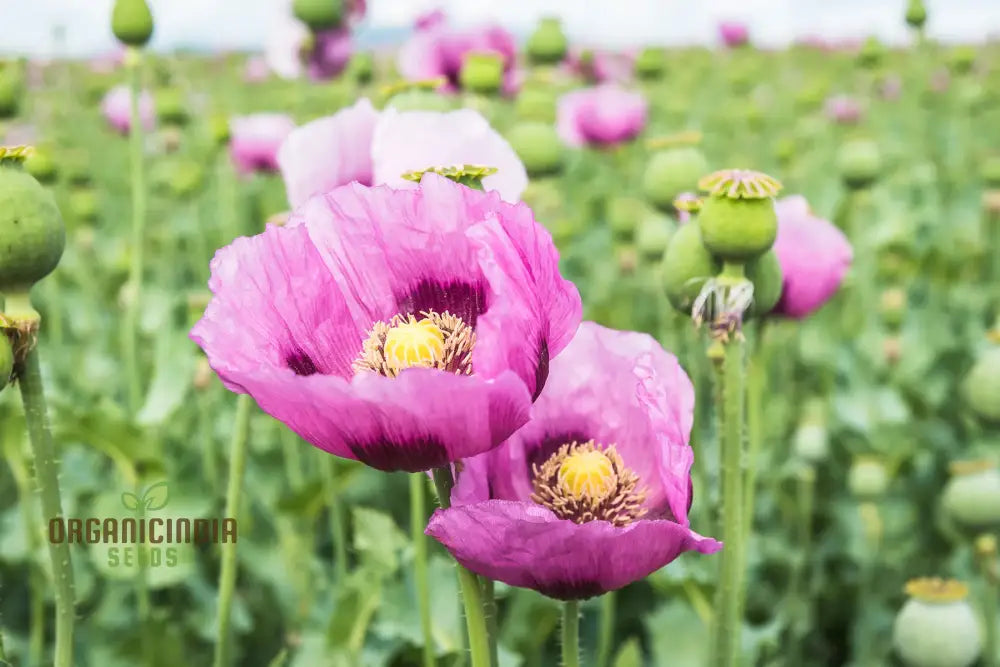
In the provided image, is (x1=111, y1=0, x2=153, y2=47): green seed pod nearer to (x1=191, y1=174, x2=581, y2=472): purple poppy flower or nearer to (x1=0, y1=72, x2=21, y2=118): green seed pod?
(x1=0, y1=72, x2=21, y2=118): green seed pod

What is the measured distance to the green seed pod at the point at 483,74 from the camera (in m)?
1.26

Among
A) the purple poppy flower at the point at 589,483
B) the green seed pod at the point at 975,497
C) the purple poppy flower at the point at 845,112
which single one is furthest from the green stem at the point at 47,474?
the purple poppy flower at the point at 845,112

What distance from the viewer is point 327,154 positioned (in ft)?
2.56

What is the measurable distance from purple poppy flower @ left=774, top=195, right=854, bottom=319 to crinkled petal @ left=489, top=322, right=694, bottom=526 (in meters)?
0.34

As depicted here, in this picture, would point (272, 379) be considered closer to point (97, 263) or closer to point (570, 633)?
point (570, 633)

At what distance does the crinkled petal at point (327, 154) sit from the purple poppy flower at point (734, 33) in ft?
9.88

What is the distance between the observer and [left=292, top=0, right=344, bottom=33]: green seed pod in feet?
4.48

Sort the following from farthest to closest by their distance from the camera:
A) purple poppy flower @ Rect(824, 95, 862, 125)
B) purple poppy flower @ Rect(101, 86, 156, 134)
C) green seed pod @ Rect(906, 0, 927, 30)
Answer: purple poppy flower @ Rect(824, 95, 862, 125)
purple poppy flower @ Rect(101, 86, 156, 134)
green seed pod @ Rect(906, 0, 927, 30)

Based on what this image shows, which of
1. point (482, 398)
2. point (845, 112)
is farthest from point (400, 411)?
point (845, 112)

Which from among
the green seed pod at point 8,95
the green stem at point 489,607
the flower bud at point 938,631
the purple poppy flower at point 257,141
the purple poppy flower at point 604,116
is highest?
the purple poppy flower at point 604,116

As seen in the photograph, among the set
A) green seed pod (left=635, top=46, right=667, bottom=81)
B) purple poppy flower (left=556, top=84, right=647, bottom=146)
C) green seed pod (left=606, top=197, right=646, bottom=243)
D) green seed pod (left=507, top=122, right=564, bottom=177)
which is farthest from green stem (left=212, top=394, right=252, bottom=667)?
green seed pod (left=635, top=46, right=667, bottom=81)

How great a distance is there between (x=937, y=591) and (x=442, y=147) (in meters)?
0.63

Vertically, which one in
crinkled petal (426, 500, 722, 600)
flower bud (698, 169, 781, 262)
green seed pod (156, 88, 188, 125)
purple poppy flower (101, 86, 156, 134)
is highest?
purple poppy flower (101, 86, 156, 134)

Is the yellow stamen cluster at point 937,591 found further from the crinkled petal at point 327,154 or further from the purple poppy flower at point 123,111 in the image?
the purple poppy flower at point 123,111
